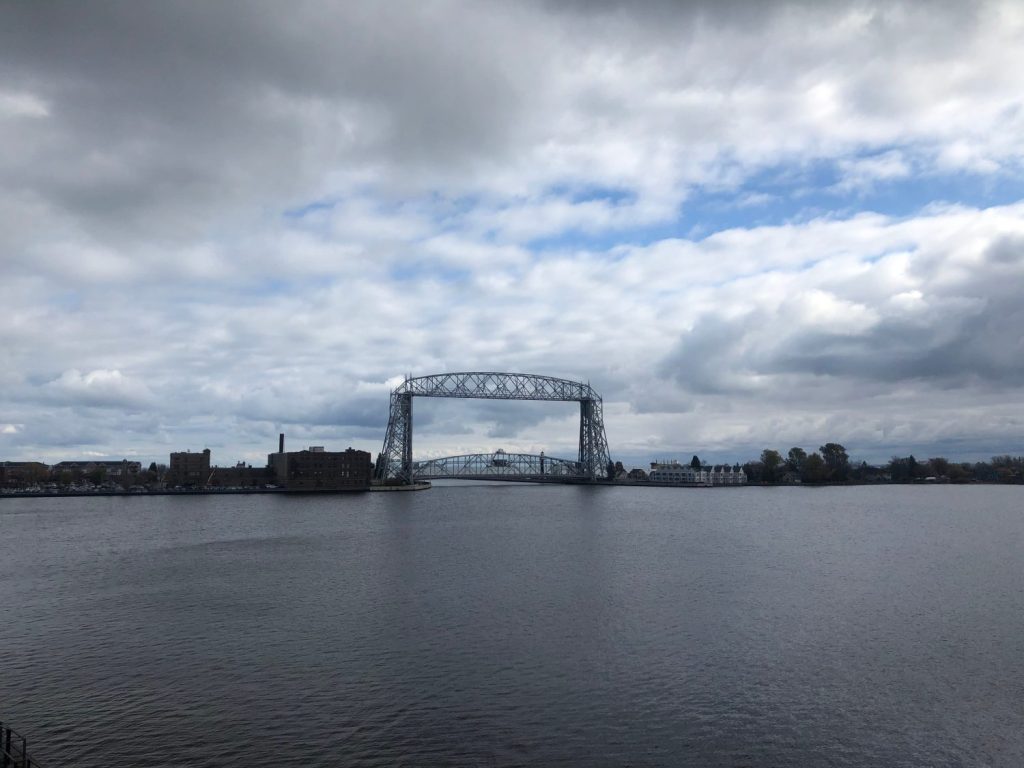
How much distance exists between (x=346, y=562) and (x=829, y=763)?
1300 inches

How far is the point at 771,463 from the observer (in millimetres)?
192500

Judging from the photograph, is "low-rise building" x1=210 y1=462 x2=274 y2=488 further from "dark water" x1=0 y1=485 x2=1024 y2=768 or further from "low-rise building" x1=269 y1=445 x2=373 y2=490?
"dark water" x1=0 y1=485 x2=1024 y2=768

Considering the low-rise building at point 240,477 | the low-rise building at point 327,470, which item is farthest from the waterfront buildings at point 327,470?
the low-rise building at point 240,477

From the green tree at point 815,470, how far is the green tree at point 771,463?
7.36 meters

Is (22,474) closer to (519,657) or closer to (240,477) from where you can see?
(240,477)

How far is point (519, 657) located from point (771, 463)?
604ft

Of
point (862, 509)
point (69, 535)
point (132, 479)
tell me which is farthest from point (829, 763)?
point (132, 479)

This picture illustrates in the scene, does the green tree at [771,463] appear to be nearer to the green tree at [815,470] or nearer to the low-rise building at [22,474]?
the green tree at [815,470]

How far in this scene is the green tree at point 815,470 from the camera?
188625mm

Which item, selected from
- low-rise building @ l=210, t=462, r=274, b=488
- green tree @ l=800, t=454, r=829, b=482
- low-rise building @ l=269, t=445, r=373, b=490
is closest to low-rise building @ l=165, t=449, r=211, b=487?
low-rise building @ l=210, t=462, r=274, b=488

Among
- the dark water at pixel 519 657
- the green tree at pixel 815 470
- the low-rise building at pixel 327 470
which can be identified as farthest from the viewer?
the green tree at pixel 815 470

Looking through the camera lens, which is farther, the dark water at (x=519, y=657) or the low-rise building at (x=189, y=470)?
the low-rise building at (x=189, y=470)

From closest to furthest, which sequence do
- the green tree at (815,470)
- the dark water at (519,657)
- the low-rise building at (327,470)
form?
the dark water at (519,657), the low-rise building at (327,470), the green tree at (815,470)

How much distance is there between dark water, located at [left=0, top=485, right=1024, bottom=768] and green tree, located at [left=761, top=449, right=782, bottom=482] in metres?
149
